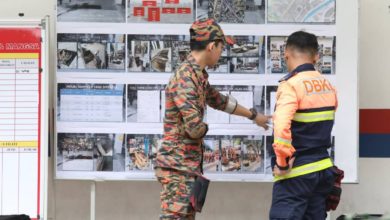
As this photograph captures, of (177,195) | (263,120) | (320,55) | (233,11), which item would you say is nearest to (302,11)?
(320,55)

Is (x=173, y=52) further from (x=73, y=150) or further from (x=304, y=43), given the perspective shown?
(x=304, y=43)

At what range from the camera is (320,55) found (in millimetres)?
4145

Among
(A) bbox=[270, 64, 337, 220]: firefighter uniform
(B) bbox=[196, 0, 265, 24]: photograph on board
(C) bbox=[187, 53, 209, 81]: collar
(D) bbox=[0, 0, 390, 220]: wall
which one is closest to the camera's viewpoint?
(A) bbox=[270, 64, 337, 220]: firefighter uniform

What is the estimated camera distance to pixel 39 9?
14.7ft

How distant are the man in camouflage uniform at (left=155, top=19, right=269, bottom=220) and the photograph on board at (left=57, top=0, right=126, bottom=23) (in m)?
0.87

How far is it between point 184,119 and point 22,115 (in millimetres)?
1428

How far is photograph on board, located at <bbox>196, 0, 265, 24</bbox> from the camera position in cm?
412

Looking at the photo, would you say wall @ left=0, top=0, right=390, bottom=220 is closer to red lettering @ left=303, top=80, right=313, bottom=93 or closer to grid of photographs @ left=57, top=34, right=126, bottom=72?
grid of photographs @ left=57, top=34, right=126, bottom=72

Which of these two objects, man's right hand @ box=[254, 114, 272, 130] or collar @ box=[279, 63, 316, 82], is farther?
man's right hand @ box=[254, 114, 272, 130]

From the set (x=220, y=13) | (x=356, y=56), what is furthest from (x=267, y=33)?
(x=356, y=56)

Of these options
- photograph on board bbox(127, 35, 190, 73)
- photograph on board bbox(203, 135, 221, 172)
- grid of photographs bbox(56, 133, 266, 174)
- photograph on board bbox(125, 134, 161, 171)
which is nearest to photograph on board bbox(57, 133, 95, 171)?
grid of photographs bbox(56, 133, 266, 174)

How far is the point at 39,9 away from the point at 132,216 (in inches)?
64.4

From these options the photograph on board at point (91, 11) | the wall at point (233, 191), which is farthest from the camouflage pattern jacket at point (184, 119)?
the wall at point (233, 191)

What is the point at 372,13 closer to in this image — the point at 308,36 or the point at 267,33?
the point at 267,33
